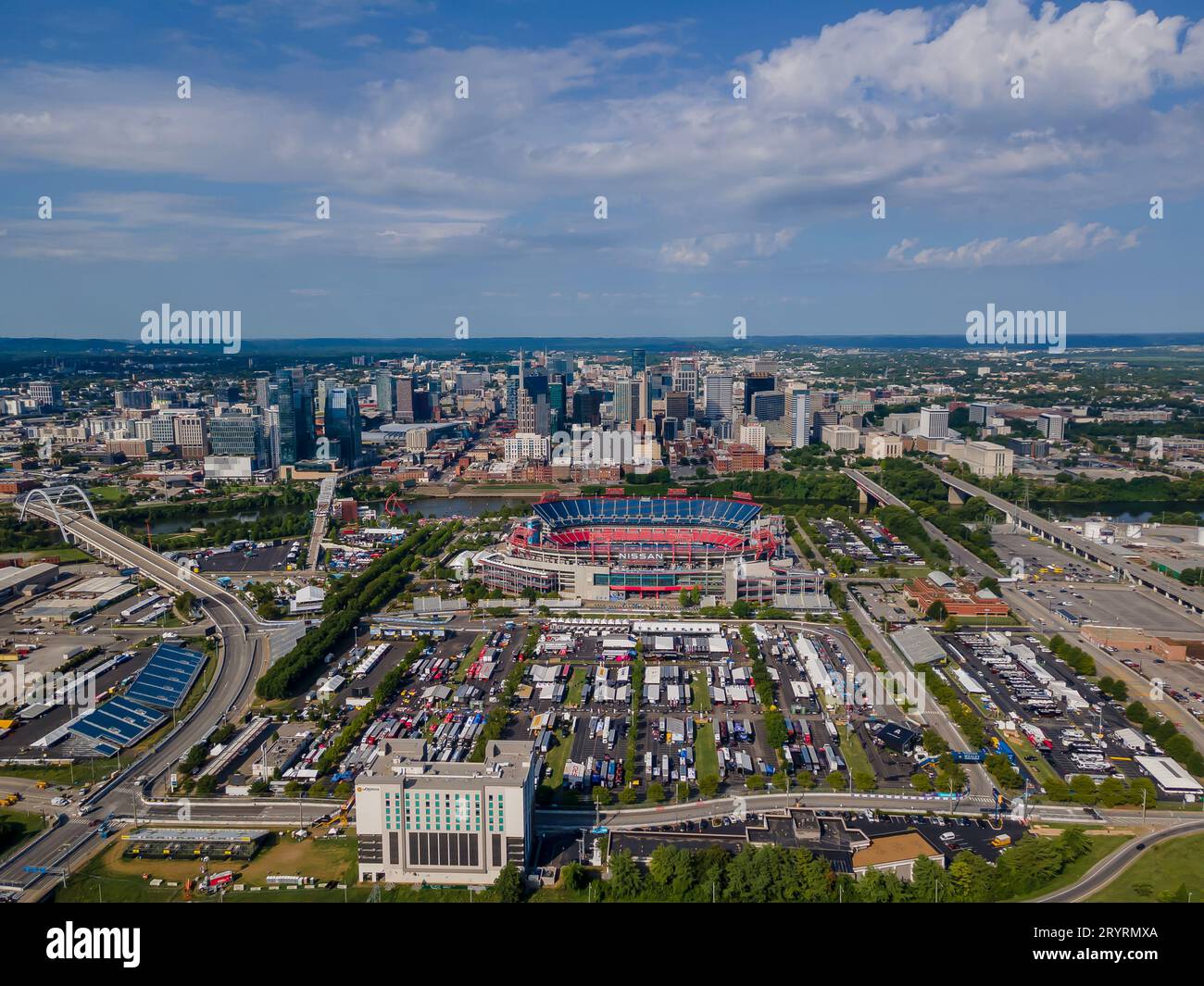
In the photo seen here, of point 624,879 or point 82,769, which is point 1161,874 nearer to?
point 624,879

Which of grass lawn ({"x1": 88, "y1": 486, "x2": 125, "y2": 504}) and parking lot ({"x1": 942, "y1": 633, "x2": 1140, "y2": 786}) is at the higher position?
grass lawn ({"x1": 88, "y1": 486, "x2": 125, "y2": 504})

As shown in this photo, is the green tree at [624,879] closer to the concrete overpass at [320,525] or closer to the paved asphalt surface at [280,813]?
the paved asphalt surface at [280,813]

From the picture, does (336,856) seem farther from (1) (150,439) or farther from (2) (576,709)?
(1) (150,439)

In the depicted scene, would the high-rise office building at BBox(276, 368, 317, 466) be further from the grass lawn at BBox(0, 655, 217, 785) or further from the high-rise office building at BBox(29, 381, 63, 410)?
the grass lawn at BBox(0, 655, 217, 785)

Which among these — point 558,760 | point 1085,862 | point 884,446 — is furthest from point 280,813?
point 884,446

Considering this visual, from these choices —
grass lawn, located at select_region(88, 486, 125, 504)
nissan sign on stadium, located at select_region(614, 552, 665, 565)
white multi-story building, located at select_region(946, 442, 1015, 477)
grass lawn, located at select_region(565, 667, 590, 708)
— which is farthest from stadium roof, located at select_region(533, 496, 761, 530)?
grass lawn, located at select_region(88, 486, 125, 504)
